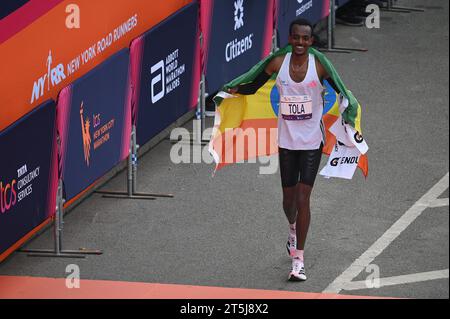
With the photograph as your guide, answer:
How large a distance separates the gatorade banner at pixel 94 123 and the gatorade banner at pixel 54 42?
248 mm

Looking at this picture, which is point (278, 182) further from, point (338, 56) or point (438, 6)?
point (438, 6)

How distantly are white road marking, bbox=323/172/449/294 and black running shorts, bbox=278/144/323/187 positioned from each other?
783 millimetres

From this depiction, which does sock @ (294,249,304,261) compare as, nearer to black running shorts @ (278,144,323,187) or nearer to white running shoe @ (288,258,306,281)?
white running shoe @ (288,258,306,281)

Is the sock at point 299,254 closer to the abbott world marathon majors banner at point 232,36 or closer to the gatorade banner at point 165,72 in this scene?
the gatorade banner at point 165,72

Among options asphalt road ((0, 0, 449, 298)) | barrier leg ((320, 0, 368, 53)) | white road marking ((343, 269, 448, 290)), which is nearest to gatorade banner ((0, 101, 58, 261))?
asphalt road ((0, 0, 449, 298))

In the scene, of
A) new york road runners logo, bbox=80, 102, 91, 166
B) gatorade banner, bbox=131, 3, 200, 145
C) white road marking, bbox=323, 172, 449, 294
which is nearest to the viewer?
white road marking, bbox=323, 172, 449, 294

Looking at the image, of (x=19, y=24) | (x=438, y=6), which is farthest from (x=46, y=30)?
(x=438, y=6)

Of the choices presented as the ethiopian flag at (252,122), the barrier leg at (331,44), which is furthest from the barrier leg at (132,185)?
the barrier leg at (331,44)

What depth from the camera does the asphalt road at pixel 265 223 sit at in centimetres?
1182

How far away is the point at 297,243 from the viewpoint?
11.8 metres

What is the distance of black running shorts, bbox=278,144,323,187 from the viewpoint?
11641 millimetres

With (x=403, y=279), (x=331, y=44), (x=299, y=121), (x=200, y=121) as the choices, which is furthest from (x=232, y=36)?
(x=403, y=279)

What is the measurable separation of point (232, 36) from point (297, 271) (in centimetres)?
458
